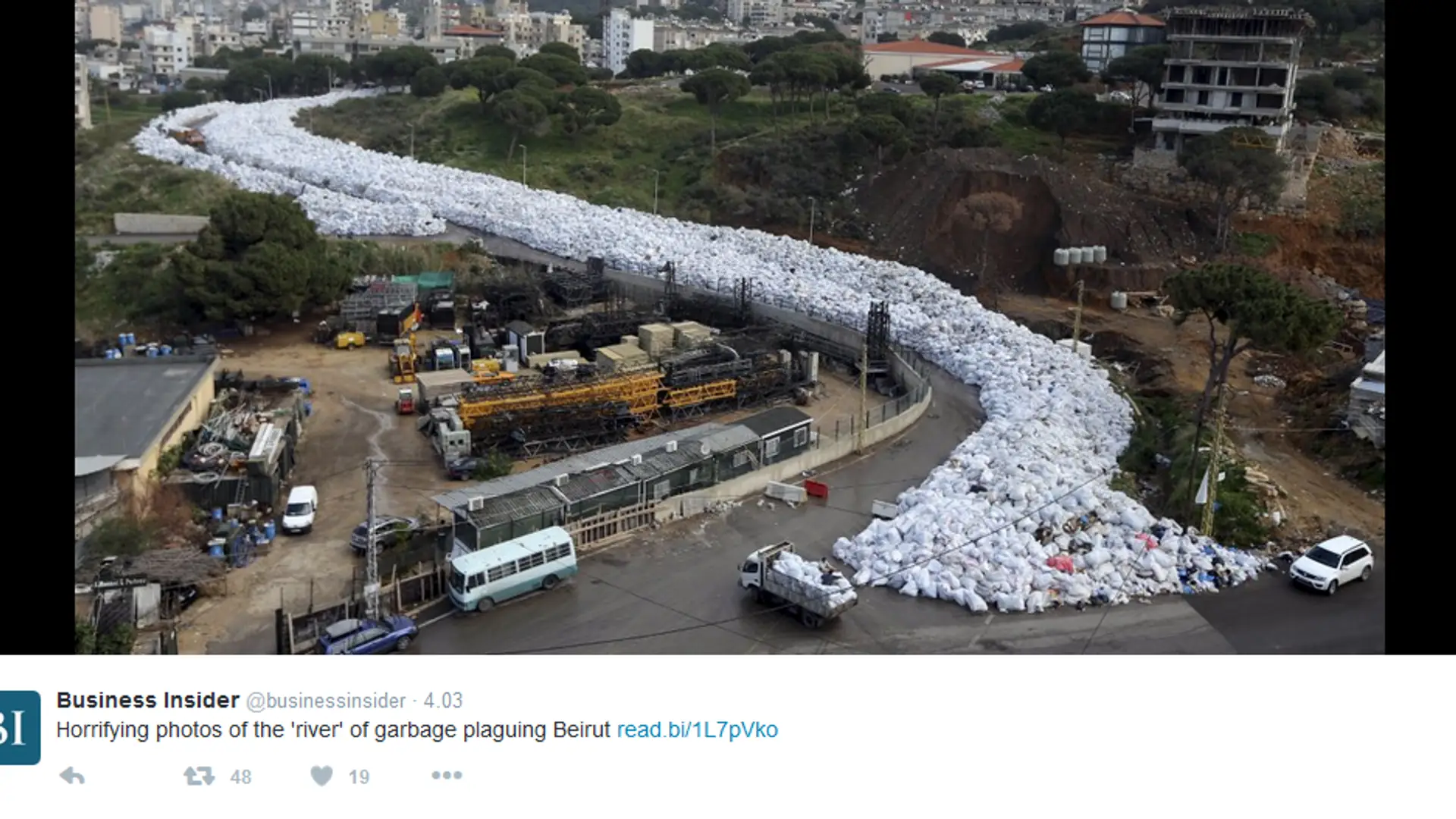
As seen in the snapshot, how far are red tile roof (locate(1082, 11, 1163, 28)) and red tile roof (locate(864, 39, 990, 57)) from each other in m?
3.15

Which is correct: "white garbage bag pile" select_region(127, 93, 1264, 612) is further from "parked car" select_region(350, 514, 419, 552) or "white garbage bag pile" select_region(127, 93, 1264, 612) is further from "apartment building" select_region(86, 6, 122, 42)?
"parked car" select_region(350, 514, 419, 552)

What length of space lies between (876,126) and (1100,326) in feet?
22.2

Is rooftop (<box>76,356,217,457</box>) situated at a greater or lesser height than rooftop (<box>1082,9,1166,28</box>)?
lesser

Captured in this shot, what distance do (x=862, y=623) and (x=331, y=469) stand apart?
3876mm

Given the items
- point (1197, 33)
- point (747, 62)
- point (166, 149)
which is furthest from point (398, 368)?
point (747, 62)

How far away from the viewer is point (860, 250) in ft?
49.1

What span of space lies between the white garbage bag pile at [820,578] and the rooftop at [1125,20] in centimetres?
1836

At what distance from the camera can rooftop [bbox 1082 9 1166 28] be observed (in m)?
20.3

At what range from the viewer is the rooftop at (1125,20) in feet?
66.5

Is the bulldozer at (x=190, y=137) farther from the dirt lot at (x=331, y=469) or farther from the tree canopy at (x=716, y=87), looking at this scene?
the dirt lot at (x=331, y=469)
